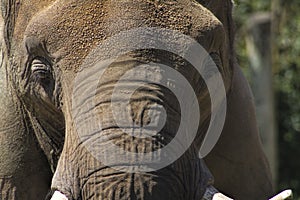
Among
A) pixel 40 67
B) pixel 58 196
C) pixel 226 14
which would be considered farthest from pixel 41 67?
pixel 226 14

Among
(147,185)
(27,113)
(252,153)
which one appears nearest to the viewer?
(147,185)

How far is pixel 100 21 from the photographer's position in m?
4.90

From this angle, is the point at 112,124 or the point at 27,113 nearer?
the point at 112,124

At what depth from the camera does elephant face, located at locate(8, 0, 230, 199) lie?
461 cm

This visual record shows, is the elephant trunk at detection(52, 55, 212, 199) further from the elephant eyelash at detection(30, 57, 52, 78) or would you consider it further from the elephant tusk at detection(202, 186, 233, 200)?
the elephant eyelash at detection(30, 57, 52, 78)

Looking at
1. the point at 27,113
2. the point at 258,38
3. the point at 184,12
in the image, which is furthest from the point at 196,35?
the point at 258,38

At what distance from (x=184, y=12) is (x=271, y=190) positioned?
1602 mm

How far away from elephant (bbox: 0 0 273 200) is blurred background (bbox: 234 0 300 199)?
250 inches

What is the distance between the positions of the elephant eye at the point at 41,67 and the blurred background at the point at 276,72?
6684mm

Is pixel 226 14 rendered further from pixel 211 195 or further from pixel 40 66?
pixel 211 195

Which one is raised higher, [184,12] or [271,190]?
[184,12]

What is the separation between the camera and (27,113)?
5.51 metres

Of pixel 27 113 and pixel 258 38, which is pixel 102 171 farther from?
pixel 258 38

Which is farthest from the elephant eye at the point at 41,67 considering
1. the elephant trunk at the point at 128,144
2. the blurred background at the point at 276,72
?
the blurred background at the point at 276,72
